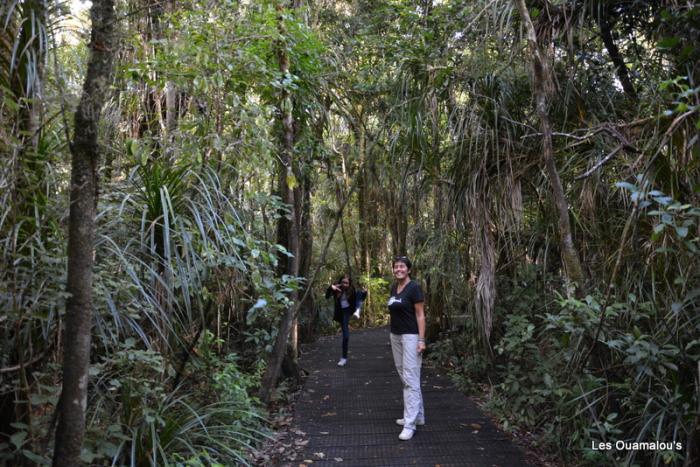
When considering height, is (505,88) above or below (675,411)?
above

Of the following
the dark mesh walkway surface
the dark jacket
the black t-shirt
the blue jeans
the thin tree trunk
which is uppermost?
the thin tree trunk

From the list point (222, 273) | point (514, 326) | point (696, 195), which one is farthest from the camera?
point (514, 326)

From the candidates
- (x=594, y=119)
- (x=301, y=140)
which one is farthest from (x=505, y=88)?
(x=301, y=140)

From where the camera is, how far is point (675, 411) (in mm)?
3254

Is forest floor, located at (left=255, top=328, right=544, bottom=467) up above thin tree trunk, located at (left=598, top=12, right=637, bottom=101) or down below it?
below

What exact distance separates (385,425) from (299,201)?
11.7 ft

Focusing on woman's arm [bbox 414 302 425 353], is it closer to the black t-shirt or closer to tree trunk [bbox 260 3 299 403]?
the black t-shirt

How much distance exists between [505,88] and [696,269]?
116 inches

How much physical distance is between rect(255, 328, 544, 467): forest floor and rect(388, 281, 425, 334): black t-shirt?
102 centimetres

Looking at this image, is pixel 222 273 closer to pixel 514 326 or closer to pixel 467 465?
pixel 467 465

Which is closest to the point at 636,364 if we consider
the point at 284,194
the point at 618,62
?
the point at 618,62

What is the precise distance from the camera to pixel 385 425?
5.19m

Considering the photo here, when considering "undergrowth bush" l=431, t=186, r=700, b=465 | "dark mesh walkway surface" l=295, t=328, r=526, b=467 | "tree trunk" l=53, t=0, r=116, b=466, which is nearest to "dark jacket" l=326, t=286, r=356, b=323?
"dark mesh walkway surface" l=295, t=328, r=526, b=467

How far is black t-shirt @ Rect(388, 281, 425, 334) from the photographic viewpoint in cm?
489
